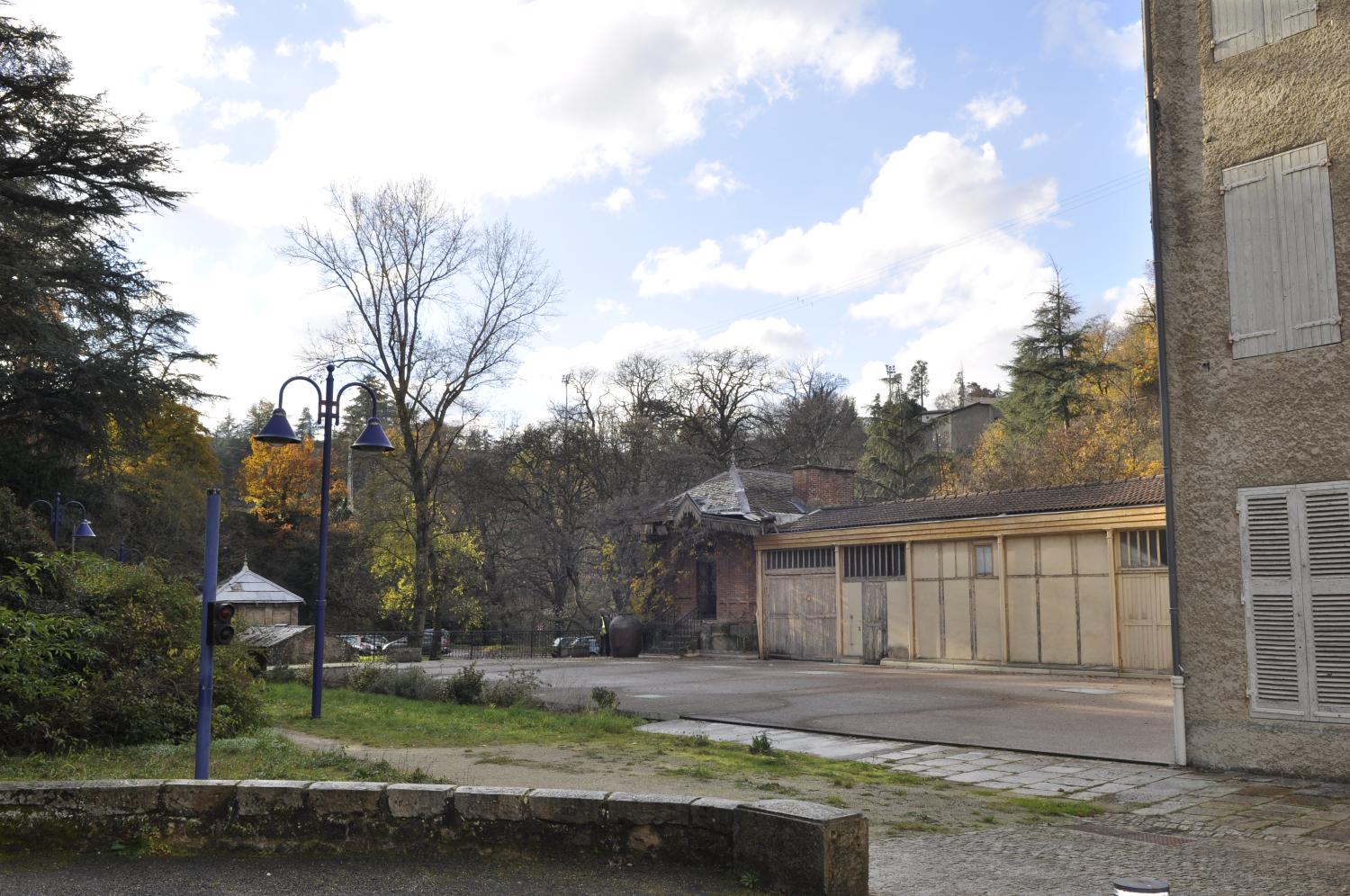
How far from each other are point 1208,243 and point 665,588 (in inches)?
1040

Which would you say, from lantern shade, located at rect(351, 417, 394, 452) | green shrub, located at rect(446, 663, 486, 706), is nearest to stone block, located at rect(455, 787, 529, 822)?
lantern shade, located at rect(351, 417, 394, 452)

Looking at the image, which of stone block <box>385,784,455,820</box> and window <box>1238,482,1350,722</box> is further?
window <box>1238,482,1350,722</box>

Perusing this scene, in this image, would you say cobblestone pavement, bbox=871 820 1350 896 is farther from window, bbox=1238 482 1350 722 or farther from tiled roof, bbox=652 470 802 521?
tiled roof, bbox=652 470 802 521

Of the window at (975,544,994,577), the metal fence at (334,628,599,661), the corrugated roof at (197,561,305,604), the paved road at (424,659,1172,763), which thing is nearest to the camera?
the paved road at (424,659,1172,763)

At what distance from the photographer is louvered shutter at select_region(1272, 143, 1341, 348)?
28.7 ft

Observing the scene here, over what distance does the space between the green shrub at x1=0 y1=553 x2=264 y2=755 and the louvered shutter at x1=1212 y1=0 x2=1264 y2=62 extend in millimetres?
11831

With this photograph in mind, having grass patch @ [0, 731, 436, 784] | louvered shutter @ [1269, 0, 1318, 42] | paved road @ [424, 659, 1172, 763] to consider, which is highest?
louvered shutter @ [1269, 0, 1318, 42]

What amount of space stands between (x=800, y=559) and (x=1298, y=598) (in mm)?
19554

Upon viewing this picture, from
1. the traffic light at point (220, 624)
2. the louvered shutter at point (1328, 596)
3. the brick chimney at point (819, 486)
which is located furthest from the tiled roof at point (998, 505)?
the traffic light at point (220, 624)

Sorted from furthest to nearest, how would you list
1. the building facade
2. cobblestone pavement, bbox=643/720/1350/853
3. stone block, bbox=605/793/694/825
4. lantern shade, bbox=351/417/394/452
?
lantern shade, bbox=351/417/394/452
the building facade
cobblestone pavement, bbox=643/720/1350/853
stone block, bbox=605/793/694/825

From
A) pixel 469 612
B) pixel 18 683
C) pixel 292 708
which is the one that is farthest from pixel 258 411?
pixel 18 683

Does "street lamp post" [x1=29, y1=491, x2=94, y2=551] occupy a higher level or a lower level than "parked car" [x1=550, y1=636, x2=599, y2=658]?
higher

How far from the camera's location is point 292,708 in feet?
46.9

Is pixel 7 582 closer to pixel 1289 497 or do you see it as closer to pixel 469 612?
pixel 1289 497
